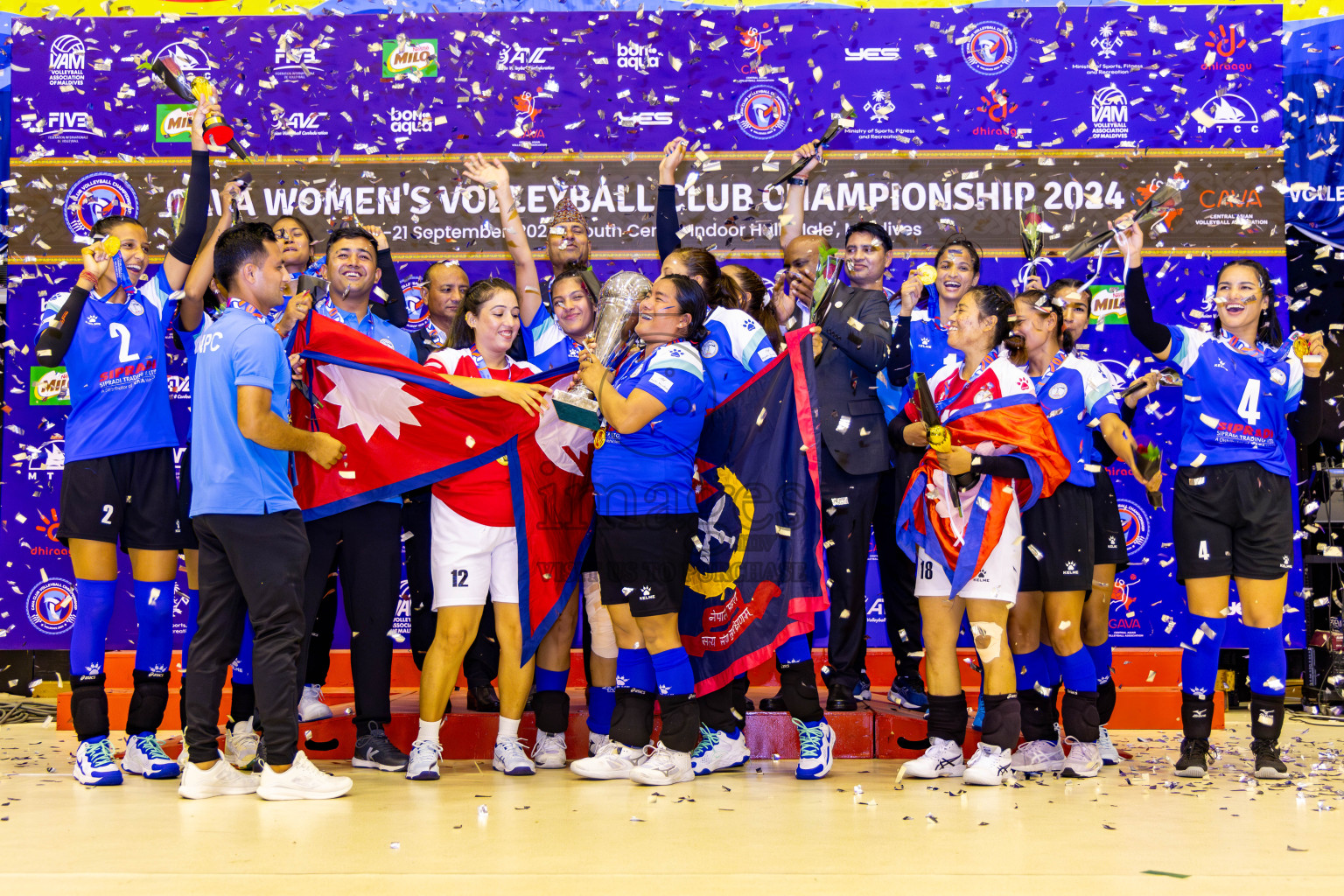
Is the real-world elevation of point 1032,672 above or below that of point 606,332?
below

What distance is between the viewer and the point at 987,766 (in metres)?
4.08

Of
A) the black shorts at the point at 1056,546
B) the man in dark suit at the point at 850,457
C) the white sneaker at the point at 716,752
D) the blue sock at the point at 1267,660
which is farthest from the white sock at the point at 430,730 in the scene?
the blue sock at the point at 1267,660

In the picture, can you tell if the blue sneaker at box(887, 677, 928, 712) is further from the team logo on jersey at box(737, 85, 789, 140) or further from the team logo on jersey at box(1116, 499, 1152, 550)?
the team logo on jersey at box(737, 85, 789, 140)

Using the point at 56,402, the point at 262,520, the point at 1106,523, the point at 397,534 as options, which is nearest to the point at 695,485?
the point at 397,534

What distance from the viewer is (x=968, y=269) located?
5012mm

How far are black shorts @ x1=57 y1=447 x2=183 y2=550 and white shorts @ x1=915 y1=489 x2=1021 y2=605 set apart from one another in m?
2.92

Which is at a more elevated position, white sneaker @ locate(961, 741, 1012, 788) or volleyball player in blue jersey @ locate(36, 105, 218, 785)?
volleyball player in blue jersey @ locate(36, 105, 218, 785)

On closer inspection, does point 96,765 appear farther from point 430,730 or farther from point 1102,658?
point 1102,658

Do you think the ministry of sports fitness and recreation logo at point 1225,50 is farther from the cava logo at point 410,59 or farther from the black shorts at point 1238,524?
the cava logo at point 410,59

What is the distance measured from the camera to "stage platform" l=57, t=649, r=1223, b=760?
4.70 metres

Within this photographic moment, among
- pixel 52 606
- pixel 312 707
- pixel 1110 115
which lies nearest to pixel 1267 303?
pixel 1110 115

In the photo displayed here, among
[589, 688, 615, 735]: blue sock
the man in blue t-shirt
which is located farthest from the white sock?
[589, 688, 615, 735]: blue sock

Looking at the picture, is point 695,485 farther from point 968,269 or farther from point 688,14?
point 688,14

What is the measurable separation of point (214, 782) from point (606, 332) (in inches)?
87.7
